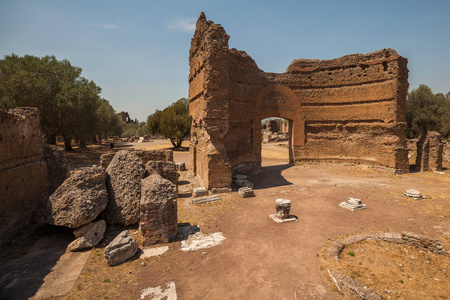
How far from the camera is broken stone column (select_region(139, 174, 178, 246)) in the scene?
20.3 feet

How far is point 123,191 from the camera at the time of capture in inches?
285

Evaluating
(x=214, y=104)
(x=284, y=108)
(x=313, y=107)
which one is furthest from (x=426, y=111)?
(x=214, y=104)

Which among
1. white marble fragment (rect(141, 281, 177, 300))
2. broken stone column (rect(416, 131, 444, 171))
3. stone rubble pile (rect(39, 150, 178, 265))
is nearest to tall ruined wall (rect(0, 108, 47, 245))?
stone rubble pile (rect(39, 150, 178, 265))

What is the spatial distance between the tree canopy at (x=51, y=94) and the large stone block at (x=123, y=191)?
15.4m

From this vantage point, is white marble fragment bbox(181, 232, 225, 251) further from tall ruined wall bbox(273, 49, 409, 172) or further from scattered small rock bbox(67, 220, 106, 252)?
tall ruined wall bbox(273, 49, 409, 172)

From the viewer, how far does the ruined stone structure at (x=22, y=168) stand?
21.7 ft

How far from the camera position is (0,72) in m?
16.9

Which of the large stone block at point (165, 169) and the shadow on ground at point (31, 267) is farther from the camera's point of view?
the large stone block at point (165, 169)

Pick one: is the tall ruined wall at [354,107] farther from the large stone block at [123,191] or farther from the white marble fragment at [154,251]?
the white marble fragment at [154,251]

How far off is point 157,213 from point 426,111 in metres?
31.6

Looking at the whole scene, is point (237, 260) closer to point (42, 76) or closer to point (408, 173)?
point (408, 173)

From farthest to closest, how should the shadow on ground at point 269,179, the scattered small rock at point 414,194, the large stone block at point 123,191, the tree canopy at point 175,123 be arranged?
the tree canopy at point 175,123
the shadow on ground at point 269,179
the scattered small rock at point 414,194
the large stone block at point 123,191

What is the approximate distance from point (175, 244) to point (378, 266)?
529 cm

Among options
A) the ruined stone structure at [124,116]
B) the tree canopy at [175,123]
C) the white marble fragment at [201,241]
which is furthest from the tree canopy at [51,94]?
the ruined stone structure at [124,116]
